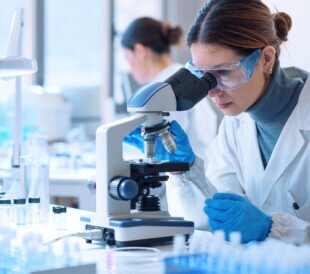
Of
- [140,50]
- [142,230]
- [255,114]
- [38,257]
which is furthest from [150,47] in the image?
[38,257]

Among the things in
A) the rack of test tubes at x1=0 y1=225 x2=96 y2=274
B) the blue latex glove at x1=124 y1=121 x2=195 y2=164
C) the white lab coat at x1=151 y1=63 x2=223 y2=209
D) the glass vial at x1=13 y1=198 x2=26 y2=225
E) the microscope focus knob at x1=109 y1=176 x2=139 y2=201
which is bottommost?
the rack of test tubes at x1=0 y1=225 x2=96 y2=274

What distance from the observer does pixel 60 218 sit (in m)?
1.91

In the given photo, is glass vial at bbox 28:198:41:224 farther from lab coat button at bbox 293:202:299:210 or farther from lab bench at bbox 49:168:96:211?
lab bench at bbox 49:168:96:211

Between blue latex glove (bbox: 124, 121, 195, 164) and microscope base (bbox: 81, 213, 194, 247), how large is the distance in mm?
235

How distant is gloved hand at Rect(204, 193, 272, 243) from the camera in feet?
5.57

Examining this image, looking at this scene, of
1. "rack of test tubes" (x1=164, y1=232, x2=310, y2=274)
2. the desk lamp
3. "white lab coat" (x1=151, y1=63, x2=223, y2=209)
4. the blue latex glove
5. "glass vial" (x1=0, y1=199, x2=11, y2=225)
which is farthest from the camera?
"white lab coat" (x1=151, y1=63, x2=223, y2=209)

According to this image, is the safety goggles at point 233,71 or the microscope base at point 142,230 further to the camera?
the safety goggles at point 233,71

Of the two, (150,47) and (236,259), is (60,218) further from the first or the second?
(150,47)

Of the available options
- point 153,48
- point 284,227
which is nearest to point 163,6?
point 153,48

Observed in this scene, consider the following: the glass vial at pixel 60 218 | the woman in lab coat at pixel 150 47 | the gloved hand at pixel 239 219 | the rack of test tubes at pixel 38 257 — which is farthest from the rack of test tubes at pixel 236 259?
the woman in lab coat at pixel 150 47

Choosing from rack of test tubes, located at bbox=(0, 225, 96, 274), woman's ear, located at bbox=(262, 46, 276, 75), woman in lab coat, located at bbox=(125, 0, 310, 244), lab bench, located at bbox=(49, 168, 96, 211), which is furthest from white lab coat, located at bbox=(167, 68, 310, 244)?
lab bench, located at bbox=(49, 168, 96, 211)

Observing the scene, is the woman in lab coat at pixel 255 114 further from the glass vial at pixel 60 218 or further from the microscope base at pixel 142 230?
the glass vial at pixel 60 218

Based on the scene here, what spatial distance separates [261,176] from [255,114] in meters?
0.21

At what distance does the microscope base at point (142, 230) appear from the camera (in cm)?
157
